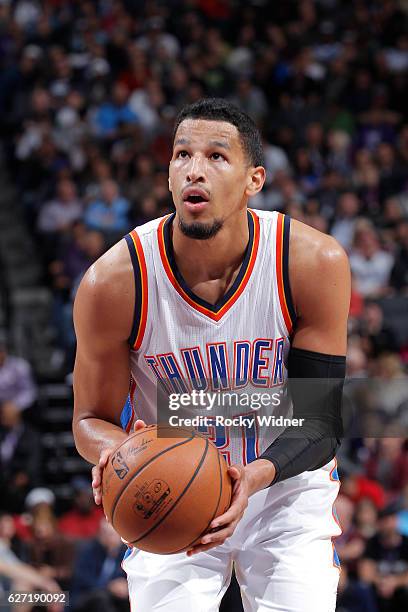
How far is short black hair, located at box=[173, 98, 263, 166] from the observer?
3.66m

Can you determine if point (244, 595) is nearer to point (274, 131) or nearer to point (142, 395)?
point (142, 395)

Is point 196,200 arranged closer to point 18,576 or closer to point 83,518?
point 18,576

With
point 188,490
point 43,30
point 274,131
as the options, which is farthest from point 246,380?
point 43,30

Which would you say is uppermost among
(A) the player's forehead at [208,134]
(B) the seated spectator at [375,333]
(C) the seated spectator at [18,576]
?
(A) the player's forehead at [208,134]

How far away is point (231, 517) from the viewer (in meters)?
3.12

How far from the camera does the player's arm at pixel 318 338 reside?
144 inches

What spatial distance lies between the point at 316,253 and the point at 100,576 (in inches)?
162

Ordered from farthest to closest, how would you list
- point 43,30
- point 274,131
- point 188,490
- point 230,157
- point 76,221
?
point 43,30
point 274,131
point 76,221
point 230,157
point 188,490

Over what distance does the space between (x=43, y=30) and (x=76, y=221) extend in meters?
3.47

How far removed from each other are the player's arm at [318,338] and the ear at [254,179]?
25cm

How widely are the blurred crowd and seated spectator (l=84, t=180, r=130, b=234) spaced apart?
2 centimetres

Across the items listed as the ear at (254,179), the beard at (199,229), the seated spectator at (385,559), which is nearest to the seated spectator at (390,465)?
the seated spectator at (385,559)

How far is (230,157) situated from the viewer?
11.9 ft

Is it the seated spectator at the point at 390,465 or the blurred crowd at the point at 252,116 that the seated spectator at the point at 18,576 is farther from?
the seated spectator at the point at 390,465
